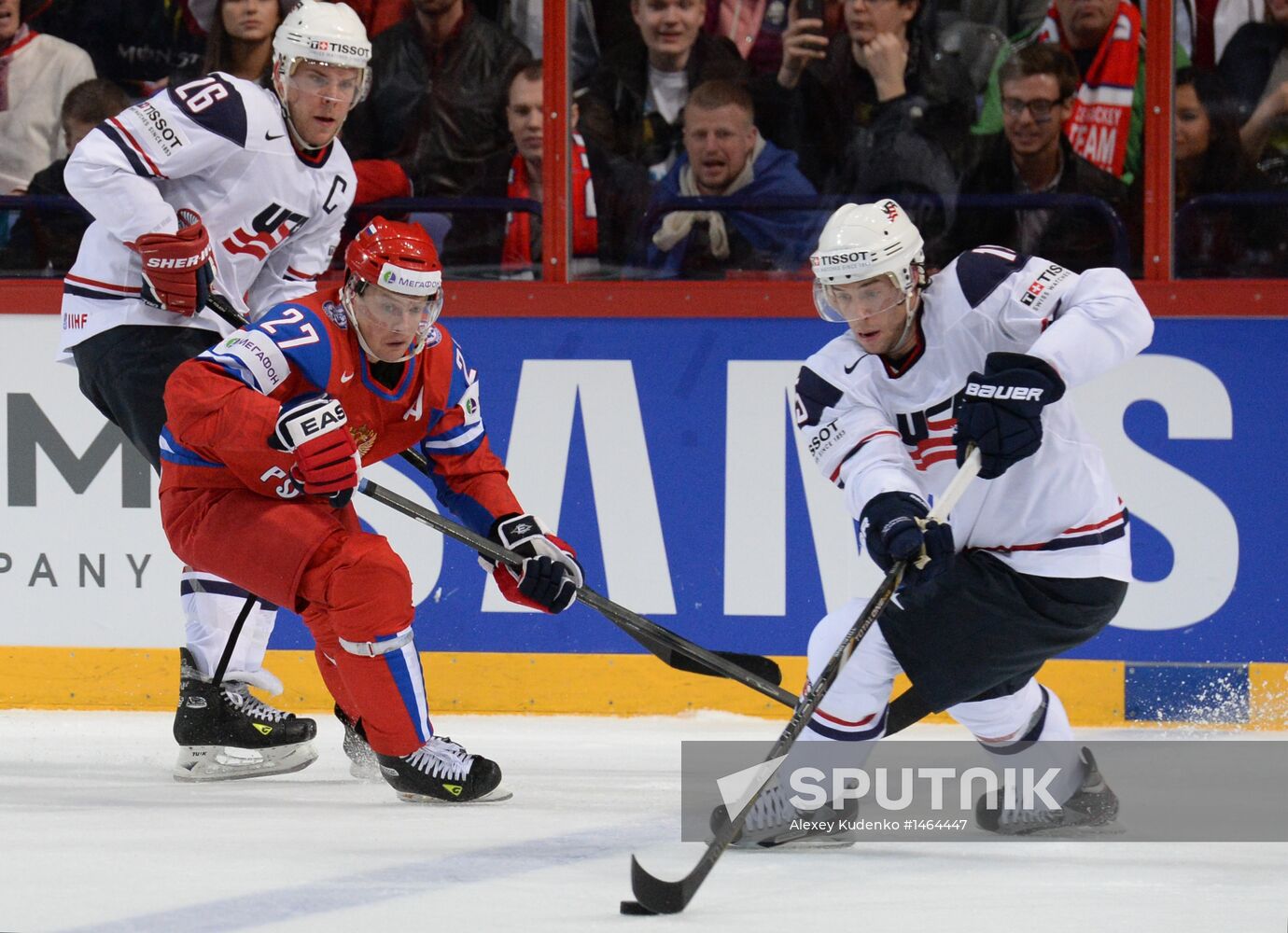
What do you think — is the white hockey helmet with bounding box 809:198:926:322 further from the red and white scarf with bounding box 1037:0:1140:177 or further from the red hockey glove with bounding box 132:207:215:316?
the red and white scarf with bounding box 1037:0:1140:177

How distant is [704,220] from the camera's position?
14.4 feet

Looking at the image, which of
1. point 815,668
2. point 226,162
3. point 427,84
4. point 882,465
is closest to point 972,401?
point 882,465

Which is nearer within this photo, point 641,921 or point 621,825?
point 641,921

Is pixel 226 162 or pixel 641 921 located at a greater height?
pixel 226 162

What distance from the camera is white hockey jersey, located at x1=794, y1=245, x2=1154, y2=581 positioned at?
9.93 feet

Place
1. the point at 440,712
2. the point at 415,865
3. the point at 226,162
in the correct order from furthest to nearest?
the point at 440,712 < the point at 226,162 < the point at 415,865

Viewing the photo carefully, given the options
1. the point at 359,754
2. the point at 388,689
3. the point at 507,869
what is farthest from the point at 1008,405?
the point at 359,754

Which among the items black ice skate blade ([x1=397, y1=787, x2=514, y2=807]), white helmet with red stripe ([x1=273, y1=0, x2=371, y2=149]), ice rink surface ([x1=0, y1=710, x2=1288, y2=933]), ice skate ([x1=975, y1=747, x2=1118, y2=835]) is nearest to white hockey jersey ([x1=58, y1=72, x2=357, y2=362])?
white helmet with red stripe ([x1=273, y1=0, x2=371, y2=149])

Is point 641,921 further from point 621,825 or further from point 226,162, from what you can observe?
point 226,162

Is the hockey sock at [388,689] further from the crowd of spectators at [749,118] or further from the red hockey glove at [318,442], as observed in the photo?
the crowd of spectators at [749,118]

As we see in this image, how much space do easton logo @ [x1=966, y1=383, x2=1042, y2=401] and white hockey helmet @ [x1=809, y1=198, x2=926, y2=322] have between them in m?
0.22

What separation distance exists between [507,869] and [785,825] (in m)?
0.48

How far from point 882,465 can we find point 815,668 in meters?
0.34

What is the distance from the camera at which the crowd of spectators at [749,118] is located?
13.9 feet
